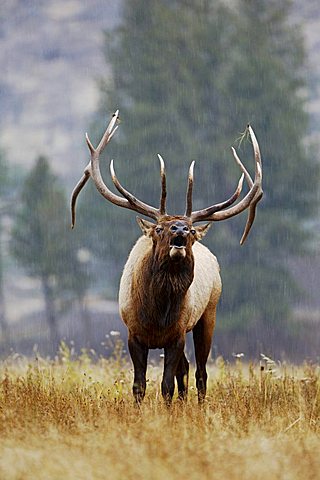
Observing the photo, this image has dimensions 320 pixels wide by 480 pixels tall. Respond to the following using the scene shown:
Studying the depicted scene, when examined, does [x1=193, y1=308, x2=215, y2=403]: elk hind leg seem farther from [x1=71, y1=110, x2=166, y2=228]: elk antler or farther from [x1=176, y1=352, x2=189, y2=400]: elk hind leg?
[x1=71, y1=110, x2=166, y2=228]: elk antler

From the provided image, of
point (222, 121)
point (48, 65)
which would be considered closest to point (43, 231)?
point (222, 121)

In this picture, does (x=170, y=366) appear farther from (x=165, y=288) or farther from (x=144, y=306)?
(x=165, y=288)

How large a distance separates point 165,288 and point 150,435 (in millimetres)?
2168

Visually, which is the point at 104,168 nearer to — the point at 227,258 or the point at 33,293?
the point at 227,258

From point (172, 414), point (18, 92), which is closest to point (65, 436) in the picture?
point (172, 414)

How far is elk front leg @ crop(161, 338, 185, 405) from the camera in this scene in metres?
9.03

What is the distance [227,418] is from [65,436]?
65.4 inches

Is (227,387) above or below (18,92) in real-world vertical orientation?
below

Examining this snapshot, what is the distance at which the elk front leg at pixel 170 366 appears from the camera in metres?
9.03

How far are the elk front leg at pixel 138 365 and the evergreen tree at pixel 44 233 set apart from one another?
76.0 ft

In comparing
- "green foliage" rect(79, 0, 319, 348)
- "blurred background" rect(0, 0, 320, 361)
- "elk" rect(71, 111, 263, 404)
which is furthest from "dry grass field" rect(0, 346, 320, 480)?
"green foliage" rect(79, 0, 319, 348)

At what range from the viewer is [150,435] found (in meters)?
6.92

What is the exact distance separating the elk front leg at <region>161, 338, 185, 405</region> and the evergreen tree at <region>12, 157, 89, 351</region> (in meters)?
23.2

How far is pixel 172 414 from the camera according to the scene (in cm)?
820
